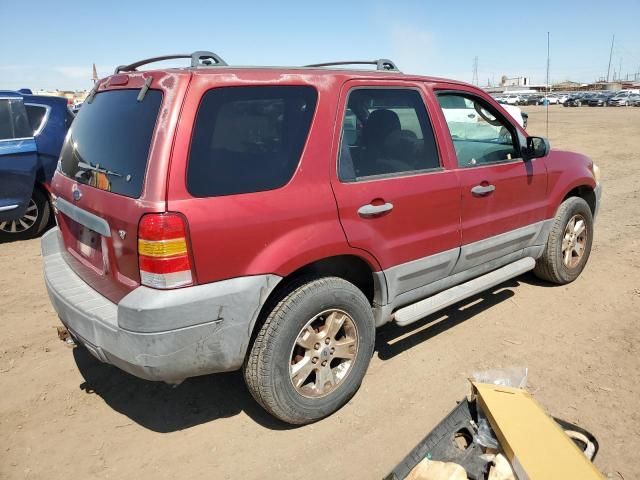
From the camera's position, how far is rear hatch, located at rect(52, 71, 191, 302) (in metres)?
2.21

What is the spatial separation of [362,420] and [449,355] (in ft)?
3.14

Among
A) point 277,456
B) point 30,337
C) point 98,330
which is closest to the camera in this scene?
point 98,330

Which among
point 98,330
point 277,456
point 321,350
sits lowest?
point 277,456

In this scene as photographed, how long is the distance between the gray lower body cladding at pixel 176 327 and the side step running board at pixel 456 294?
1.10 m

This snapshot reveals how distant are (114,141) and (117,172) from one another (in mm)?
212

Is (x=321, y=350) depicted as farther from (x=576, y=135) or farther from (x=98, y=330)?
(x=576, y=135)

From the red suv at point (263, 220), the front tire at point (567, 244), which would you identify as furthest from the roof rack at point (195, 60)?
the front tire at point (567, 244)

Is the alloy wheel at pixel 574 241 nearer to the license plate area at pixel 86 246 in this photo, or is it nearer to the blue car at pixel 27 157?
the license plate area at pixel 86 246

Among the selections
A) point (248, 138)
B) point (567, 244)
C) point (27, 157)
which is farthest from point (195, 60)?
point (27, 157)

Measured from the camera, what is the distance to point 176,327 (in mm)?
2207

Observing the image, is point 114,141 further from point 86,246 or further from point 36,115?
point 36,115

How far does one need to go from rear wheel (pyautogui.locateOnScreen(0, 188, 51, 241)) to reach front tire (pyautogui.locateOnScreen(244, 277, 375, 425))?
529cm

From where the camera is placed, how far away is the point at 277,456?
2.57 metres

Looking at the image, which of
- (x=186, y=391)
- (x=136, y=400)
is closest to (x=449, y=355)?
(x=186, y=391)
